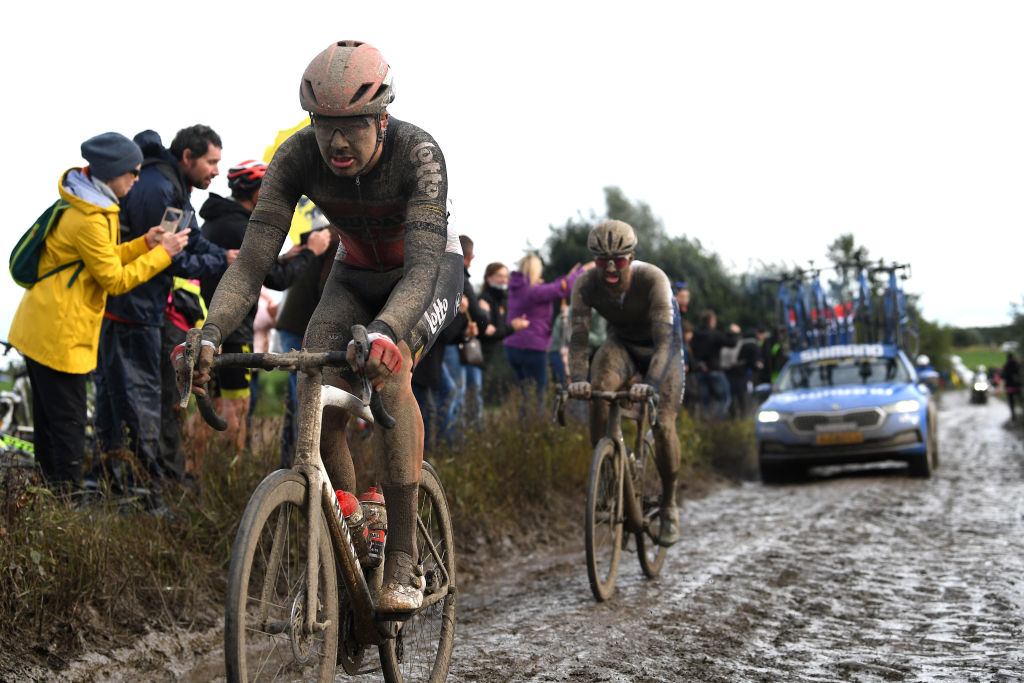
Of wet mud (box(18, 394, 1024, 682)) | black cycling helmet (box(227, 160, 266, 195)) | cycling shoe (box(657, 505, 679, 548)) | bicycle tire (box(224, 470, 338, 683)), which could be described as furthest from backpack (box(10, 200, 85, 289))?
cycling shoe (box(657, 505, 679, 548))

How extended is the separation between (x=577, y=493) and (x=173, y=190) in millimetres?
5150

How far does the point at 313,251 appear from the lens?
23.1 ft

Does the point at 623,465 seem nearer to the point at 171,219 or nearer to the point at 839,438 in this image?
the point at 171,219

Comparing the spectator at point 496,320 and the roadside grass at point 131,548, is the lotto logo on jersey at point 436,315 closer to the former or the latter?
the roadside grass at point 131,548

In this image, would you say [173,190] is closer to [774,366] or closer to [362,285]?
[362,285]

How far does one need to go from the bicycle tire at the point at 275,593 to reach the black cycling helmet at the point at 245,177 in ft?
14.9

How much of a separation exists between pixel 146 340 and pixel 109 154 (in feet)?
3.72

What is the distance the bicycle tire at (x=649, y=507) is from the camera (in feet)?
24.2

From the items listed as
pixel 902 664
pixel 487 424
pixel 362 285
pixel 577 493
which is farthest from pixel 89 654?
pixel 577 493

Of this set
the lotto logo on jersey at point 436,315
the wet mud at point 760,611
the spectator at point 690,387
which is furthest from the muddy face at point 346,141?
the spectator at point 690,387

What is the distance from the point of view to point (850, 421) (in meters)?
14.2

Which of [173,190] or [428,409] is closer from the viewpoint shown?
[173,190]

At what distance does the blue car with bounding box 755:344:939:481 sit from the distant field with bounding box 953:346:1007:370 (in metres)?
141

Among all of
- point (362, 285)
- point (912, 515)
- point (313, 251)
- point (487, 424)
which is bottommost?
point (912, 515)
